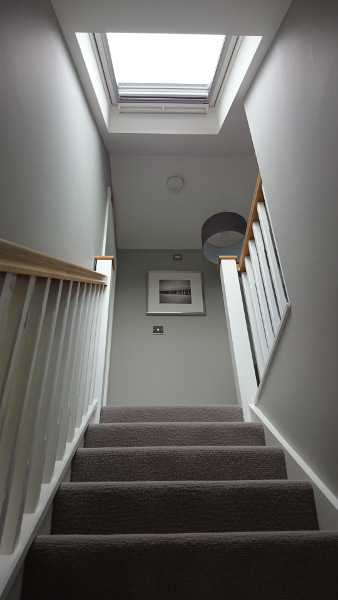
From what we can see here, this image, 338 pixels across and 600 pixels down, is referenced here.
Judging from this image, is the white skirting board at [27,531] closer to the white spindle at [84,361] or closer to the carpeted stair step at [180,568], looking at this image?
the carpeted stair step at [180,568]

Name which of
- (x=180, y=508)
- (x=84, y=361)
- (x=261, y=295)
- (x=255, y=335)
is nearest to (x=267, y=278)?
(x=261, y=295)

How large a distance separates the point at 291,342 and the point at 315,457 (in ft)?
1.54

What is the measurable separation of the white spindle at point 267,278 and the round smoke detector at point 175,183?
1.87m

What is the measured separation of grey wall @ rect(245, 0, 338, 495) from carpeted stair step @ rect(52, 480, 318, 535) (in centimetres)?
18

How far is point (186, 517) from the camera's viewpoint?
41.5 inches

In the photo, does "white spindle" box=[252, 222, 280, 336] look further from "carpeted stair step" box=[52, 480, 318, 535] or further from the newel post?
"carpeted stair step" box=[52, 480, 318, 535]

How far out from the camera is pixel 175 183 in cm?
363

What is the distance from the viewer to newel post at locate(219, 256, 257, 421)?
6.34ft

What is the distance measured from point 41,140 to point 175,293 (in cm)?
290

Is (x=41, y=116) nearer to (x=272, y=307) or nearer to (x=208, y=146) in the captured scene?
(x=272, y=307)

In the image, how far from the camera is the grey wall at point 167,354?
365 cm

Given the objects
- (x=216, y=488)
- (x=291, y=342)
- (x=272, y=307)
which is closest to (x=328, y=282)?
(x=291, y=342)

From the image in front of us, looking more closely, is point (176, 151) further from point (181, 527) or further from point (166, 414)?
point (181, 527)

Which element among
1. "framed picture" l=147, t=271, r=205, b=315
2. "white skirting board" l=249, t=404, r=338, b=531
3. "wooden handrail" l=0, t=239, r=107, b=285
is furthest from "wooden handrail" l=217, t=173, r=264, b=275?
"framed picture" l=147, t=271, r=205, b=315
